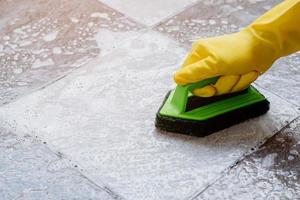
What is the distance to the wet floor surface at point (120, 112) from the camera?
134cm

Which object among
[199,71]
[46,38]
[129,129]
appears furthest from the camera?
[46,38]

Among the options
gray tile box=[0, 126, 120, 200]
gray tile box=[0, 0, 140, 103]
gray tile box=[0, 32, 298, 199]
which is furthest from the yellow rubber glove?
gray tile box=[0, 0, 140, 103]

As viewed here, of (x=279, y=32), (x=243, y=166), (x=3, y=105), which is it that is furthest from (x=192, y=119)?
(x=3, y=105)

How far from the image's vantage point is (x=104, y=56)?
1.68 m

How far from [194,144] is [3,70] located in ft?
1.94

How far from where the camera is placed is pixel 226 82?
4.50 feet

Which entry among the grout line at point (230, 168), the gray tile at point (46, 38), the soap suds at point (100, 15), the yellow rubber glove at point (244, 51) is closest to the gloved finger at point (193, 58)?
the yellow rubber glove at point (244, 51)

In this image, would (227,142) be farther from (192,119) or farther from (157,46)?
(157,46)

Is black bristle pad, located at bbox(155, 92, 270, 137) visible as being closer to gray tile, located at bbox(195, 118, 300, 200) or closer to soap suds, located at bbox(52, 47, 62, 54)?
gray tile, located at bbox(195, 118, 300, 200)

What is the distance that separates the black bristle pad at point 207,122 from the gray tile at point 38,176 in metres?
0.23

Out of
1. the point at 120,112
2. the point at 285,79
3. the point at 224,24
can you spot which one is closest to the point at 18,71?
the point at 120,112

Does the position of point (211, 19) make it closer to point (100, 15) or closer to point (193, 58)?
point (100, 15)

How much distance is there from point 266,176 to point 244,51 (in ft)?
0.97

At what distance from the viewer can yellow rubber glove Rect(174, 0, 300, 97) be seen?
1321 millimetres
